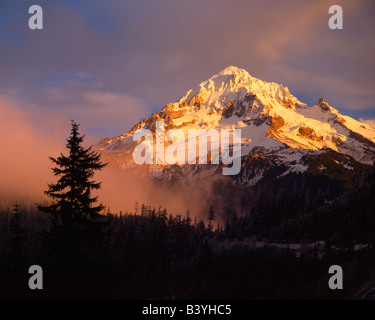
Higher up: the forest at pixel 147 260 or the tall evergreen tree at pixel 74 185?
the tall evergreen tree at pixel 74 185

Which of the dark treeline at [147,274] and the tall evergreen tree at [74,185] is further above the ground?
the tall evergreen tree at [74,185]

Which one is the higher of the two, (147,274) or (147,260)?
(147,260)

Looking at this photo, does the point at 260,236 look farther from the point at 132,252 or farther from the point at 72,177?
the point at 72,177

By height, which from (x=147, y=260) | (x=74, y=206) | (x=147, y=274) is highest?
(x=74, y=206)

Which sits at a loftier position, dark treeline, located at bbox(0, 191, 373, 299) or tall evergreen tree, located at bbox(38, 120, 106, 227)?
tall evergreen tree, located at bbox(38, 120, 106, 227)

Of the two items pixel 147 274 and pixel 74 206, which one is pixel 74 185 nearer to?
pixel 74 206

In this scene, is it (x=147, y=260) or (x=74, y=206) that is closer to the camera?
(x=74, y=206)

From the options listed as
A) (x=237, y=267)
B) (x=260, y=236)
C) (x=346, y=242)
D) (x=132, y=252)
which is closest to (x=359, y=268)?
(x=237, y=267)

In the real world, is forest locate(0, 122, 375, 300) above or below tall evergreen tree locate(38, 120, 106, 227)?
below

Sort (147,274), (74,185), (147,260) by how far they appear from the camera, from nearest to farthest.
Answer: (74,185)
(147,274)
(147,260)

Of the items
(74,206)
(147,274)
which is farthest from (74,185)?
(147,274)

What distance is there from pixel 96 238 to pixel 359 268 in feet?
73.7

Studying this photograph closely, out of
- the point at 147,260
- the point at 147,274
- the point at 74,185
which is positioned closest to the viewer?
the point at 74,185

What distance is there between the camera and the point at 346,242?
77.2 metres
